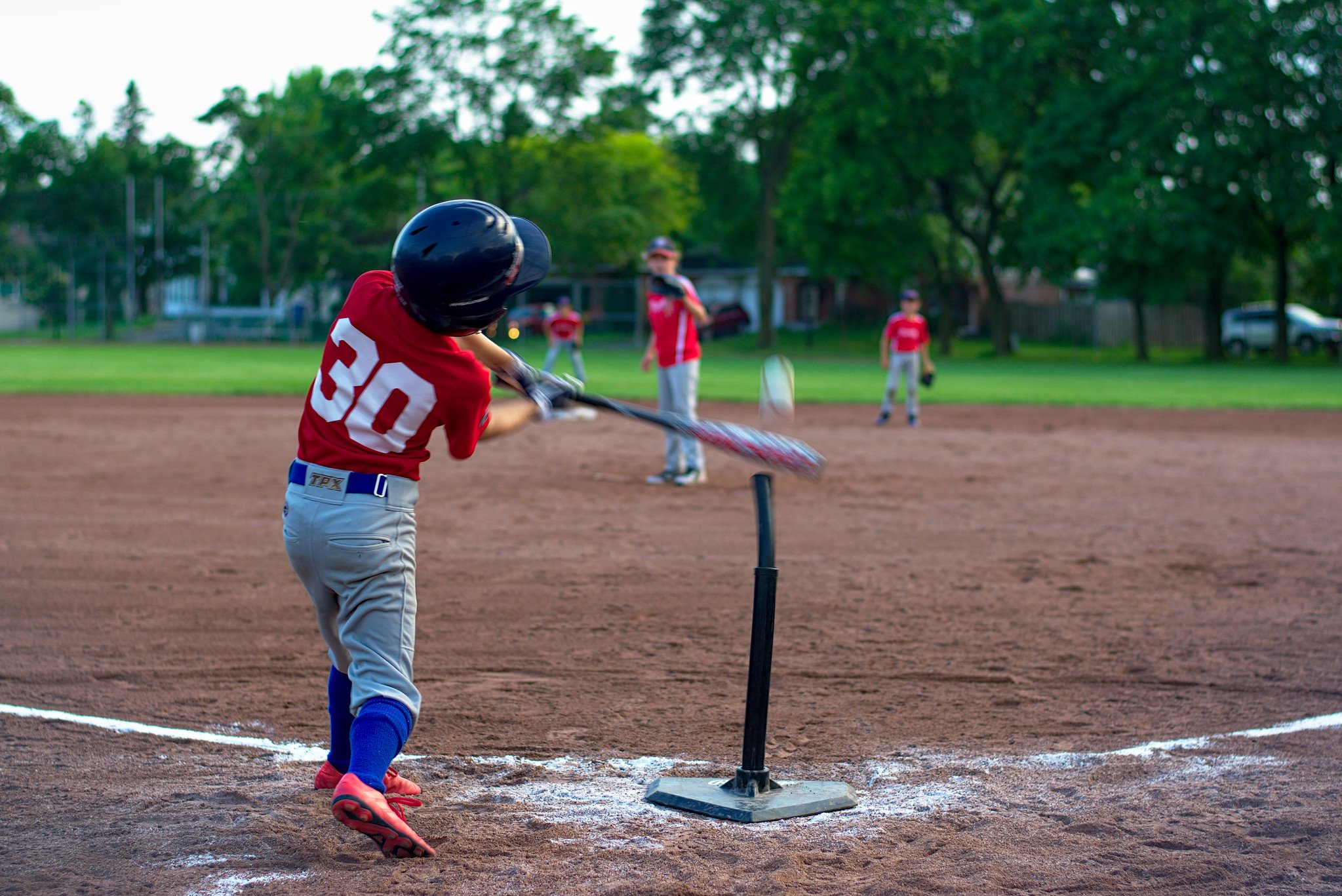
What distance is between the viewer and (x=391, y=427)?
11.4 feet

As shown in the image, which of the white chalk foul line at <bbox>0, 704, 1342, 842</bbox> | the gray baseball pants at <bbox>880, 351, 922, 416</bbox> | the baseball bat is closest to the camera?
the baseball bat

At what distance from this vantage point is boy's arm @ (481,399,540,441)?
11.8 feet

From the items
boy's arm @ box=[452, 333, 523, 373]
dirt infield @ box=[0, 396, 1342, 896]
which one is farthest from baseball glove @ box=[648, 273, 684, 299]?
boy's arm @ box=[452, 333, 523, 373]

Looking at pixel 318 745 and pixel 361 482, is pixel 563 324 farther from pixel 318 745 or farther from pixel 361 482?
pixel 361 482

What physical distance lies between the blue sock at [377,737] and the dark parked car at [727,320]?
52737 mm

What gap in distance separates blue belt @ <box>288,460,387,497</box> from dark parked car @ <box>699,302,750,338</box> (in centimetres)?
5270

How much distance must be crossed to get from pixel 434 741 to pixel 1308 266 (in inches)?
2171

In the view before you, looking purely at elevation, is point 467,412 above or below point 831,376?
above

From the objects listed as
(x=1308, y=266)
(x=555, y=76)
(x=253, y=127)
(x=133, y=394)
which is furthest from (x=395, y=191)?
(x=1308, y=266)

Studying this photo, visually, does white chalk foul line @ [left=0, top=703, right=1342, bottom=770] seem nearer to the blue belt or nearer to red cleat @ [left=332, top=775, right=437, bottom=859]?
red cleat @ [left=332, top=775, right=437, bottom=859]

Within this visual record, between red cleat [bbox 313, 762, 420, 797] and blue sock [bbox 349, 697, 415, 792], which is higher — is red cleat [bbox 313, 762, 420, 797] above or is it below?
below

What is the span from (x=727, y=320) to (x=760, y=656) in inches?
2123

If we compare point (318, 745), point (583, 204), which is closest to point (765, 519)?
point (318, 745)

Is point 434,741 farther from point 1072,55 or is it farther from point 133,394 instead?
point 1072,55
